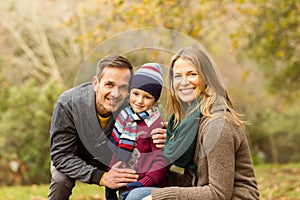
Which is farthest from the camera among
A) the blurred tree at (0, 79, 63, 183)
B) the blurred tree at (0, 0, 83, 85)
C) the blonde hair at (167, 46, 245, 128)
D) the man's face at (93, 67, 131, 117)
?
the blurred tree at (0, 0, 83, 85)

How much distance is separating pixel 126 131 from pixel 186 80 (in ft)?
1.44

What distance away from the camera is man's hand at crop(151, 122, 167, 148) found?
105 inches

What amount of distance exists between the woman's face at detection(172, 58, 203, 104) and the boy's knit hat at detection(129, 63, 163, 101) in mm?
98

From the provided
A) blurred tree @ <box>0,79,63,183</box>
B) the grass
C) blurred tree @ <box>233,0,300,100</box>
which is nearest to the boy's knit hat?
the grass

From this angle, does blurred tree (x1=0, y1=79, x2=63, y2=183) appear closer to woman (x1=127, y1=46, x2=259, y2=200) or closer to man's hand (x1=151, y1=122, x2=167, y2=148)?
man's hand (x1=151, y1=122, x2=167, y2=148)

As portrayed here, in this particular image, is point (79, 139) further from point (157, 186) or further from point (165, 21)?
point (165, 21)

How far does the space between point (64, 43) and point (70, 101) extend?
12266 mm

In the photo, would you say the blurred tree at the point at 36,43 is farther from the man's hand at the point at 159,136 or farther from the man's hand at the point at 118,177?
the man's hand at the point at 159,136

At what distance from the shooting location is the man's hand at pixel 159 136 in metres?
2.66

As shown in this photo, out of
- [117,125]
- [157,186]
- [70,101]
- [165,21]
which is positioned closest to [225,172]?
[157,186]

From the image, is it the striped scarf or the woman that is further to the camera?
the striped scarf

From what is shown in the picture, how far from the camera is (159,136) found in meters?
2.67

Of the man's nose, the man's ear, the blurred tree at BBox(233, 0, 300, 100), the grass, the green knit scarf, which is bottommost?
the grass

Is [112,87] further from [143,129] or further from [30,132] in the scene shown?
[30,132]
